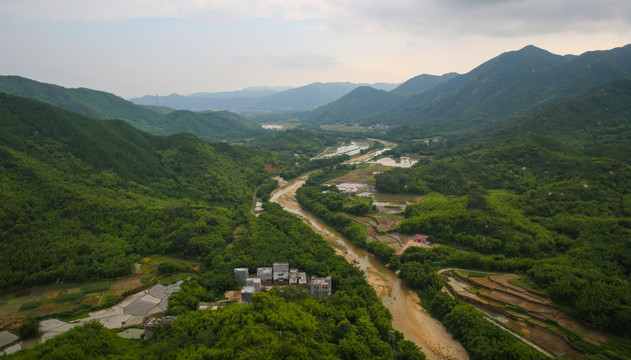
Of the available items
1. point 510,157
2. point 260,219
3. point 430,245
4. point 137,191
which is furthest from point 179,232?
point 510,157

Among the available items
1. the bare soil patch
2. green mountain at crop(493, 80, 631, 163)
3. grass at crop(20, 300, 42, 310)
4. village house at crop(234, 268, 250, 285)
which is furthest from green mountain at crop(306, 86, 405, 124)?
grass at crop(20, 300, 42, 310)

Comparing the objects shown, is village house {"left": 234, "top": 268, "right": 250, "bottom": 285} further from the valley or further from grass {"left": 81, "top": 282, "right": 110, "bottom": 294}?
grass {"left": 81, "top": 282, "right": 110, "bottom": 294}

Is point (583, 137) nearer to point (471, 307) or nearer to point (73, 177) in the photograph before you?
point (471, 307)

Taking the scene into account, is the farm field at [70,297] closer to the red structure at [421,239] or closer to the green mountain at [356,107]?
the red structure at [421,239]

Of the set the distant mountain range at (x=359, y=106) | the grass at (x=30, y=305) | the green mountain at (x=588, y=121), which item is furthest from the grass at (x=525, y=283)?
the distant mountain range at (x=359, y=106)

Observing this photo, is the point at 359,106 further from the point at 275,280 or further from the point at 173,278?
the point at 173,278

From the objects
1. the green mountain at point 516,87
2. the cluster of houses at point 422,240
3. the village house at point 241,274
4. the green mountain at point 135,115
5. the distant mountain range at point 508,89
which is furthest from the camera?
the distant mountain range at point 508,89

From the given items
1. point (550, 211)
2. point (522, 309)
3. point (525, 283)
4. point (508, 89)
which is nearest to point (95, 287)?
point (522, 309)
